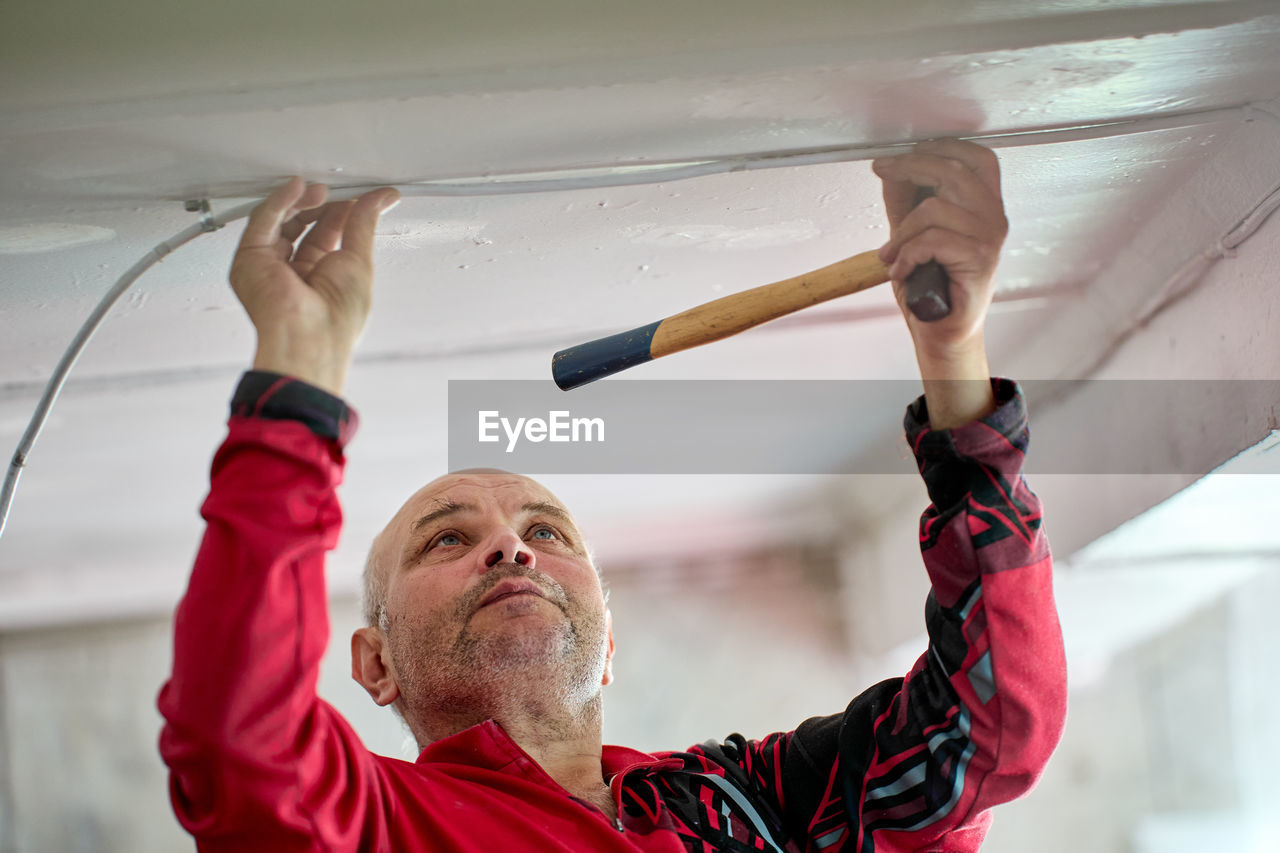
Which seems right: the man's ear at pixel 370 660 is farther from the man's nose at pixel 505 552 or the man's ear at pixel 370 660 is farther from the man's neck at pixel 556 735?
the man's nose at pixel 505 552

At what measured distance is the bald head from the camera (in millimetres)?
1853

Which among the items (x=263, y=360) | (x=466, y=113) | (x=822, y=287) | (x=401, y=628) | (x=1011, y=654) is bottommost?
(x=1011, y=654)

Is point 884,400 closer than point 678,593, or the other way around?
point 884,400

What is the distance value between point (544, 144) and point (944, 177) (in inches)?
19.0

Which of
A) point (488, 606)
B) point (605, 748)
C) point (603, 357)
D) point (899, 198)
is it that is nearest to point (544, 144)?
point (603, 357)

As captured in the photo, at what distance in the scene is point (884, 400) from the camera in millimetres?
2795

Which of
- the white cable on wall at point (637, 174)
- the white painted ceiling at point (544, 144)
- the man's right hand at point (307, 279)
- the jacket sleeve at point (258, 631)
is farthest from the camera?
the white cable on wall at point (637, 174)

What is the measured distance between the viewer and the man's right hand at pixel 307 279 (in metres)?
1.13

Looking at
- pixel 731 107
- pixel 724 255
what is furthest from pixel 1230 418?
pixel 731 107

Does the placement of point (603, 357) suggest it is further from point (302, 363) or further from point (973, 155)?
point (973, 155)

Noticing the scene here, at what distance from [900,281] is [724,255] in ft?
1.73

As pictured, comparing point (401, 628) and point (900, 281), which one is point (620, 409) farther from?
point (900, 281)

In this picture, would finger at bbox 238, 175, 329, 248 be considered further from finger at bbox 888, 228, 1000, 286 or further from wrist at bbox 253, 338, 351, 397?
finger at bbox 888, 228, 1000, 286

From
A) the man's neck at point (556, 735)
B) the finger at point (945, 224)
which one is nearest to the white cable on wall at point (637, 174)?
the finger at point (945, 224)
